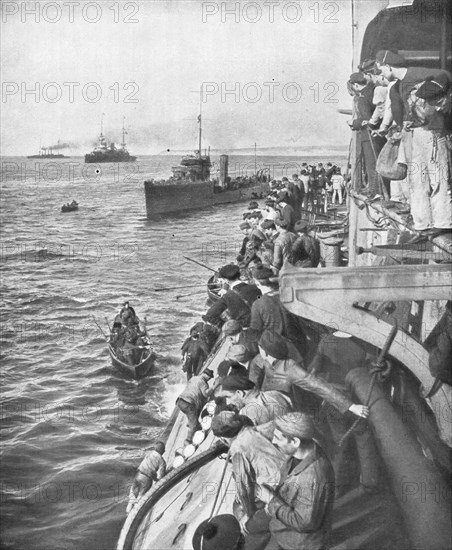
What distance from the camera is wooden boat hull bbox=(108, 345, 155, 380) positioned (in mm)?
13617

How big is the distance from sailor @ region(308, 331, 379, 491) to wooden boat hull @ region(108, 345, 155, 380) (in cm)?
963

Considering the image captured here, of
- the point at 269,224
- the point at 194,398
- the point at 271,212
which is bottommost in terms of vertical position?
the point at 194,398

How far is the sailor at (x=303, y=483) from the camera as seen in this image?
8.68ft

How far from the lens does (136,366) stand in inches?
533

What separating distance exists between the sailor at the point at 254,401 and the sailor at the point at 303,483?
729mm

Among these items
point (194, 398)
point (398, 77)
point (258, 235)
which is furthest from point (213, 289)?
point (398, 77)

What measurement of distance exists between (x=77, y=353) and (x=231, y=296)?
10.0 metres

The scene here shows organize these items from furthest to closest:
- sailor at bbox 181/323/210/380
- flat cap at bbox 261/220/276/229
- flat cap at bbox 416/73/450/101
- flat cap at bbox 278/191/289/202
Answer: flat cap at bbox 278/191/289/202, flat cap at bbox 261/220/276/229, sailor at bbox 181/323/210/380, flat cap at bbox 416/73/450/101

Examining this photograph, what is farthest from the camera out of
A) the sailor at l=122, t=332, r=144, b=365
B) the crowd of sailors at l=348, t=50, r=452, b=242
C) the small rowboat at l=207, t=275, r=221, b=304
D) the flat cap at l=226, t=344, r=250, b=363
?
the small rowboat at l=207, t=275, r=221, b=304

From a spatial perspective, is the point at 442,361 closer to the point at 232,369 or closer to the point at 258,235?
the point at 232,369

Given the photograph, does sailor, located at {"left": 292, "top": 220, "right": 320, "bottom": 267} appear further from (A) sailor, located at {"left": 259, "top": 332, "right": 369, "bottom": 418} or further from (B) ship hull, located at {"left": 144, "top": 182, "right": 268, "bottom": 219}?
(B) ship hull, located at {"left": 144, "top": 182, "right": 268, "bottom": 219}

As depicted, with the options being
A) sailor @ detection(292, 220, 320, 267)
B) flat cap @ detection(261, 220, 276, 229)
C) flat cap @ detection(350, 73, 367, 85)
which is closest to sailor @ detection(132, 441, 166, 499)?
sailor @ detection(292, 220, 320, 267)

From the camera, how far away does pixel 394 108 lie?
494cm

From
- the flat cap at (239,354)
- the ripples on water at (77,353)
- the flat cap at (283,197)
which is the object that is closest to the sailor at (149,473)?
the flat cap at (239,354)
